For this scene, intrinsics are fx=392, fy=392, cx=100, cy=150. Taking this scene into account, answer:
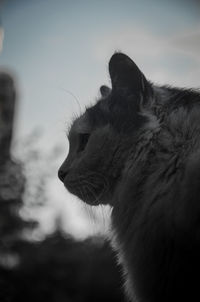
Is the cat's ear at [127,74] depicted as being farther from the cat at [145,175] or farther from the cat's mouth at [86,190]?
the cat's mouth at [86,190]

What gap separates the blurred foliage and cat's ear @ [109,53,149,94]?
2.77m

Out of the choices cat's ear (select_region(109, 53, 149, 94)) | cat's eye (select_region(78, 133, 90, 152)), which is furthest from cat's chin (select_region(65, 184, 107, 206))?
cat's ear (select_region(109, 53, 149, 94))

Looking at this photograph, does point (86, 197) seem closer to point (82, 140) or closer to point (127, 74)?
point (82, 140)

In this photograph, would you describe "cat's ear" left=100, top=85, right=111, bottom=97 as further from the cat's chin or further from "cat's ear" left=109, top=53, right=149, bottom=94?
the cat's chin

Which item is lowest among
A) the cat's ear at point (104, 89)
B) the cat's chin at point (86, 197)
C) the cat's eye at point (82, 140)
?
the cat's chin at point (86, 197)

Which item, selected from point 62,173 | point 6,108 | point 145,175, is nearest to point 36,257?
point 6,108

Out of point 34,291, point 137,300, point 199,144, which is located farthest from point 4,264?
point 199,144

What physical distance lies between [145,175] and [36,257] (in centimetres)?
340

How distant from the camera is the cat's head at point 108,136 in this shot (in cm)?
137

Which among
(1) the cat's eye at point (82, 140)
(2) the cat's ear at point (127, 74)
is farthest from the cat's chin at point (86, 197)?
(2) the cat's ear at point (127, 74)

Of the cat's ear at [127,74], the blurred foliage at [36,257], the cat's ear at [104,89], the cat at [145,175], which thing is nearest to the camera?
the cat at [145,175]

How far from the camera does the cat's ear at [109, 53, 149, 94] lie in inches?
52.6

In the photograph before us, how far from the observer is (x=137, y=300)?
1.30 meters

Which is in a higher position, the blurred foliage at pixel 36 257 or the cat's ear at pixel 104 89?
the cat's ear at pixel 104 89
